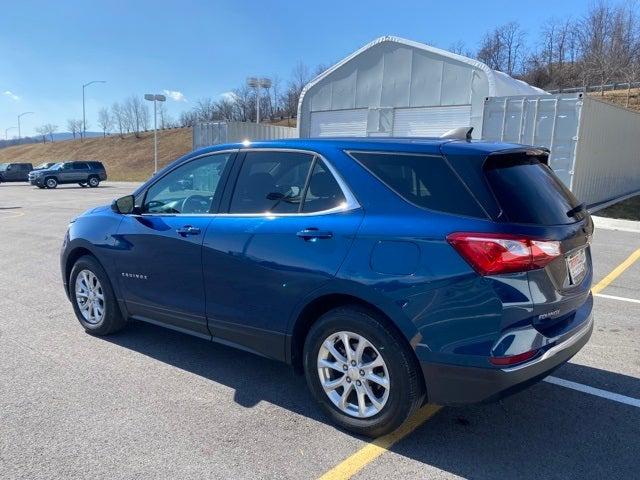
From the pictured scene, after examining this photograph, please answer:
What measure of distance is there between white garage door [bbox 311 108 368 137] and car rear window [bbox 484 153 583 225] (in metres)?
18.9

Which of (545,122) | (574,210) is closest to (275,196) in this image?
(574,210)

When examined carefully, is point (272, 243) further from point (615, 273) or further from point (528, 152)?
point (615, 273)

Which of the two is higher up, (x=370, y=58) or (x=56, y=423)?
(x=370, y=58)

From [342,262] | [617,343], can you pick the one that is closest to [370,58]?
[617,343]

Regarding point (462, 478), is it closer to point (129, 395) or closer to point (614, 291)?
point (129, 395)

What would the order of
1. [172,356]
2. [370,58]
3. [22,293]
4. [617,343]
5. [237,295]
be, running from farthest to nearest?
[370,58]
[22,293]
[617,343]
[172,356]
[237,295]

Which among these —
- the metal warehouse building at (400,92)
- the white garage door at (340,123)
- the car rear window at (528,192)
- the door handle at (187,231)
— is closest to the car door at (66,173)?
the metal warehouse building at (400,92)

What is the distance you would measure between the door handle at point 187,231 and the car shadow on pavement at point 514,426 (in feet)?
3.64

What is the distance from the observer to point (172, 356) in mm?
4430

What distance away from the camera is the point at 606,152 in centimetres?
1741

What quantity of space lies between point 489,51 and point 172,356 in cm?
9429

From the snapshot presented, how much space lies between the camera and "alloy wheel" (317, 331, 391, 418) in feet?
9.94

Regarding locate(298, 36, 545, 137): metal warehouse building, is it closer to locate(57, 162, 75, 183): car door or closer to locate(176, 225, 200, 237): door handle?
locate(176, 225, 200, 237): door handle

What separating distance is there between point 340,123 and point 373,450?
20861mm
